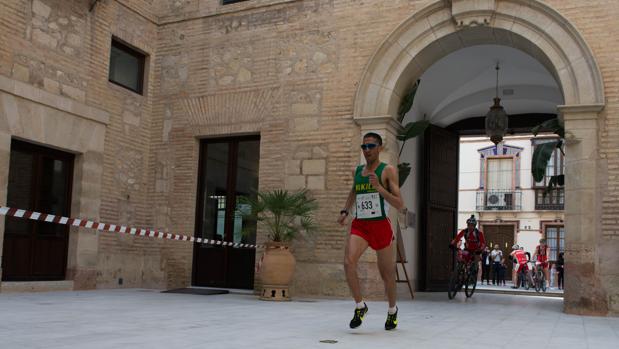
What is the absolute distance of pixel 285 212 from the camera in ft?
33.6

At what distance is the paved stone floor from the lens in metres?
4.94

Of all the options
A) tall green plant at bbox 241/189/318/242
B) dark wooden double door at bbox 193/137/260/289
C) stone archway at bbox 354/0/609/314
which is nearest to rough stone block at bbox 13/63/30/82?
dark wooden double door at bbox 193/137/260/289

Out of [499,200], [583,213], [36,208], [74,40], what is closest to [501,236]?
[499,200]

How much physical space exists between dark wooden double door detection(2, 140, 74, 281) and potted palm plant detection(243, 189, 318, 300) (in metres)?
2.97

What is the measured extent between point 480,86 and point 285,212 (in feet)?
22.3

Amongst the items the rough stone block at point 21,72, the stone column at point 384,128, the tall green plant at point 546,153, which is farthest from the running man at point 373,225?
the rough stone block at point 21,72

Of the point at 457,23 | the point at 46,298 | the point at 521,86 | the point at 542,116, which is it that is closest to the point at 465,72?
the point at 521,86

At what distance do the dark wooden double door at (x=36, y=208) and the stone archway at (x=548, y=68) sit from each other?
16.0 feet

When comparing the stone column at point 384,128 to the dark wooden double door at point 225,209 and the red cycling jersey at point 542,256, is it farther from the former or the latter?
the red cycling jersey at point 542,256

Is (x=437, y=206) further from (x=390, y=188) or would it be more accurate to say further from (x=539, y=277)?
(x=390, y=188)

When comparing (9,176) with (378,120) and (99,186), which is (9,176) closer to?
(99,186)

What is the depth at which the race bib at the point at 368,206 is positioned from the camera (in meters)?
5.98

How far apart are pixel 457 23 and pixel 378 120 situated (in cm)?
189

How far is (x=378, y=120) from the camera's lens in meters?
10.5
